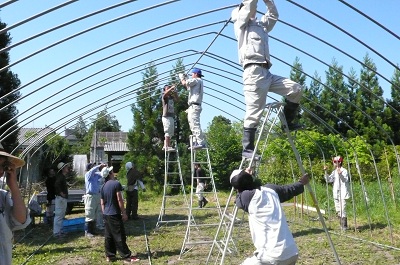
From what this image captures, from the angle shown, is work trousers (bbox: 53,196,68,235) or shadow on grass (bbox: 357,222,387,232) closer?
work trousers (bbox: 53,196,68,235)

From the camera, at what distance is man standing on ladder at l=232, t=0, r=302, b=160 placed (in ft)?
15.7

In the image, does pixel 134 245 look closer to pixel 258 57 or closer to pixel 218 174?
pixel 258 57

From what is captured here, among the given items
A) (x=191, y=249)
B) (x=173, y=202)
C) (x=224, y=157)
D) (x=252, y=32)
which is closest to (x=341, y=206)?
(x=191, y=249)

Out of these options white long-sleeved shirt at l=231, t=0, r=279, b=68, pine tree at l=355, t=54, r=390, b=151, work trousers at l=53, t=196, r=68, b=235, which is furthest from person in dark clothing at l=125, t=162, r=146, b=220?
pine tree at l=355, t=54, r=390, b=151

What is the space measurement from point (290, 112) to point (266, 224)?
4.67 ft

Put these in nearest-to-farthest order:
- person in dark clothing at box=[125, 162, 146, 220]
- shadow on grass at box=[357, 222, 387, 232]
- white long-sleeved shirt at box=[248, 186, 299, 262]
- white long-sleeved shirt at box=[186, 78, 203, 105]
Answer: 1. white long-sleeved shirt at box=[248, 186, 299, 262]
2. white long-sleeved shirt at box=[186, 78, 203, 105]
3. shadow on grass at box=[357, 222, 387, 232]
4. person in dark clothing at box=[125, 162, 146, 220]

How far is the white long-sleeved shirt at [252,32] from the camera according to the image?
4.81 metres

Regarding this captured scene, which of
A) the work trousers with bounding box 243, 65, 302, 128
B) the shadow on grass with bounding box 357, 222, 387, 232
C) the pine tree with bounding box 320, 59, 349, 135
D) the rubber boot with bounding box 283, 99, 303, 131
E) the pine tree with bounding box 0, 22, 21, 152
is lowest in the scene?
the shadow on grass with bounding box 357, 222, 387, 232

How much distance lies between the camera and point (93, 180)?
1072cm

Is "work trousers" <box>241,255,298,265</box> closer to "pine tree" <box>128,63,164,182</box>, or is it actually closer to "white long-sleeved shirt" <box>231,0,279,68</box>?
"white long-sleeved shirt" <box>231,0,279,68</box>

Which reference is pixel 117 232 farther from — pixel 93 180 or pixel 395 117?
pixel 395 117

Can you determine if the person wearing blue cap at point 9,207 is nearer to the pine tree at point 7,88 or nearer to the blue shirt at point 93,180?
the blue shirt at point 93,180

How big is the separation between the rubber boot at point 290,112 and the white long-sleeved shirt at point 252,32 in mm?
474

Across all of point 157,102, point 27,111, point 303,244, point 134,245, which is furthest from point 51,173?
point 157,102
